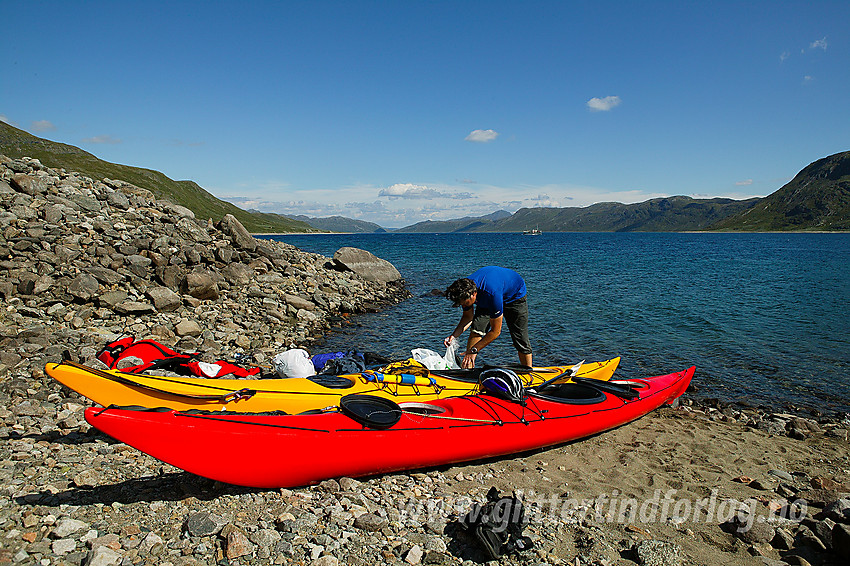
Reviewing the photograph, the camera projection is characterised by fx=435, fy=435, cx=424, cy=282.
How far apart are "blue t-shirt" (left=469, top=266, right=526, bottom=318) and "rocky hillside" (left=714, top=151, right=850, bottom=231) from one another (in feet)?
646

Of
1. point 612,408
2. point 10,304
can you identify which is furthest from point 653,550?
point 10,304

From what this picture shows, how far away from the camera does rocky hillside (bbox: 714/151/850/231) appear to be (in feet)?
527

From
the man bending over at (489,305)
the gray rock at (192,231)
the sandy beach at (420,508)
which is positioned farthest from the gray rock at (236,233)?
the man bending over at (489,305)

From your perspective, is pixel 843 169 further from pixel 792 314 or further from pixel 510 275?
pixel 510 275

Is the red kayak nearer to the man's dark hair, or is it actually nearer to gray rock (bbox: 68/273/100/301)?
the man's dark hair

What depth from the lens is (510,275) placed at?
25.9 feet

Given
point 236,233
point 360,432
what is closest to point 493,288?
point 360,432

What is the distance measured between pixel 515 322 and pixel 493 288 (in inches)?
44.7

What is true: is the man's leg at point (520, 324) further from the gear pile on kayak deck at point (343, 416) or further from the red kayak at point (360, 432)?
the red kayak at point (360, 432)

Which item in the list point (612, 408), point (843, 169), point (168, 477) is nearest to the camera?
point (168, 477)

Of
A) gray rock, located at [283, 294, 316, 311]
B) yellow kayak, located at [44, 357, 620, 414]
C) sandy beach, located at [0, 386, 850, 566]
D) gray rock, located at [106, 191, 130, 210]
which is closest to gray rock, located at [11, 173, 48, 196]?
gray rock, located at [106, 191, 130, 210]

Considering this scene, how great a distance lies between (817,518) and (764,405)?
5021 millimetres

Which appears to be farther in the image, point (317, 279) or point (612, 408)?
point (317, 279)

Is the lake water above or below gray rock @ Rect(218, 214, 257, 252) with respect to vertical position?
below
